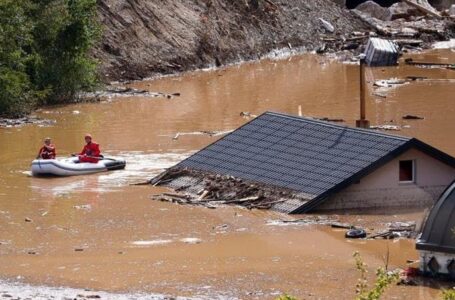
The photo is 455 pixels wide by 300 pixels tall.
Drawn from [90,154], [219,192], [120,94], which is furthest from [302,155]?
[120,94]

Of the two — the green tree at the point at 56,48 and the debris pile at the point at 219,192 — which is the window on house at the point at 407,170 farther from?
the green tree at the point at 56,48

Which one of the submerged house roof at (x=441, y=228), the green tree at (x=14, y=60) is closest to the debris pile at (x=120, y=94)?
the green tree at (x=14, y=60)

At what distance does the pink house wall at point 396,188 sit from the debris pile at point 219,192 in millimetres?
900

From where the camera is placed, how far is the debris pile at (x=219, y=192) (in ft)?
80.5

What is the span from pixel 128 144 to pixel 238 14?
23041 millimetres

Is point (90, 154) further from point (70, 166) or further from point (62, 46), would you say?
point (62, 46)

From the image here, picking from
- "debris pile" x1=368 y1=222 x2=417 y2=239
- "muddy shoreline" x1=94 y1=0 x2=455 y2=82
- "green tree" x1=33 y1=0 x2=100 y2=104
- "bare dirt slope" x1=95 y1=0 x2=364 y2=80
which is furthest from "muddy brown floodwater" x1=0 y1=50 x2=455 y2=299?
"muddy shoreline" x1=94 y1=0 x2=455 y2=82

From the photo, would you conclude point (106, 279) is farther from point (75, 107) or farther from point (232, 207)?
point (75, 107)

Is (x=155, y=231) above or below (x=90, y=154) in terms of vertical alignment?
below

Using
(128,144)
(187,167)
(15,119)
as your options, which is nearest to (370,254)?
(187,167)

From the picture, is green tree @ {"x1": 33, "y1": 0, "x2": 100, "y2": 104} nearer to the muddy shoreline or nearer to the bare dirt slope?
the muddy shoreline

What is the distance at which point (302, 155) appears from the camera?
82.8ft

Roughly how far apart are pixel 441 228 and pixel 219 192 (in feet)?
24.0

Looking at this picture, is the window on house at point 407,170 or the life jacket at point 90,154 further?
the life jacket at point 90,154
